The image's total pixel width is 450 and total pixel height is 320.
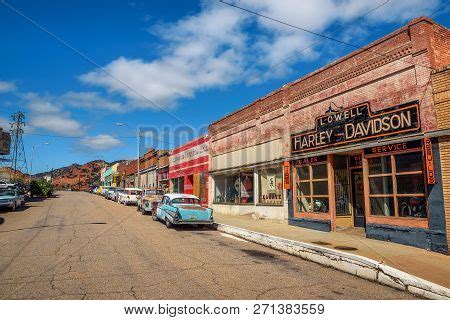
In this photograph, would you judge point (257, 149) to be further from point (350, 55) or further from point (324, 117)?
point (350, 55)

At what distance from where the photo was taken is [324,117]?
47.4ft

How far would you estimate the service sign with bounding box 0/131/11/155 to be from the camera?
5093 centimetres

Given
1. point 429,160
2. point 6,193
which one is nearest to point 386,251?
point 429,160

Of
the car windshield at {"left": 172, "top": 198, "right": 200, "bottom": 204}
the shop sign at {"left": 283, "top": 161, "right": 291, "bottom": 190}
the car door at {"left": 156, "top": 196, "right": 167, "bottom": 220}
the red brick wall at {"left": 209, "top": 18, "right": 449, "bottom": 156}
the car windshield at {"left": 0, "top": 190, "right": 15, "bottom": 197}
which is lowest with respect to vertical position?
the car door at {"left": 156, "top": 196, "right": 167, "bottom": 220}

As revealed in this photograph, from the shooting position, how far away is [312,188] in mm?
15172

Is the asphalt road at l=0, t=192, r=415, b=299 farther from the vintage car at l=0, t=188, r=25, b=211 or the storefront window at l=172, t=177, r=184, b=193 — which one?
the storefront window at l=172, t=177, r=184, b=193

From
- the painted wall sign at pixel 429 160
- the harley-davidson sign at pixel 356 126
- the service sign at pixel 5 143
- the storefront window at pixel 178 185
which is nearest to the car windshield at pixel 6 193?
the storefront window at pixel 178 185

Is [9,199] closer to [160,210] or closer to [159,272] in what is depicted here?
[160,210]

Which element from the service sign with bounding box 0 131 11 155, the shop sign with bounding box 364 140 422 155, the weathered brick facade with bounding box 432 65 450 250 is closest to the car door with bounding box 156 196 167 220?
the shop sign with bounding box 364 140 422 155

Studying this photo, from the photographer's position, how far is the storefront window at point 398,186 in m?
10.5

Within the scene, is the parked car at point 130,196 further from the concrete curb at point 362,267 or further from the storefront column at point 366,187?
the storefront column at point 366,187

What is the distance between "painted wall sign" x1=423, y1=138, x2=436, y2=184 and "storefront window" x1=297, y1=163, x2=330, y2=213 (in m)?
4.77

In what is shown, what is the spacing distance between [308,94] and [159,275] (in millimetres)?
11363

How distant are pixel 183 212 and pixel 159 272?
7488 mm
